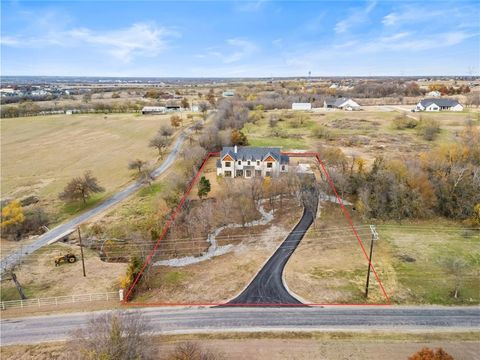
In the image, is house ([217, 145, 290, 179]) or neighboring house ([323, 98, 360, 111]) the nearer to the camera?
house ([217, 145, 290, 179])

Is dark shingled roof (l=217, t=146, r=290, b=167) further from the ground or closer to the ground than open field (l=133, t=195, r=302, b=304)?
further from the ground

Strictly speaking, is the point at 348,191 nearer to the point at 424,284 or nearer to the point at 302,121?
the point at 424,284

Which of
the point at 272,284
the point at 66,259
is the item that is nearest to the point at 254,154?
the point at 272,284

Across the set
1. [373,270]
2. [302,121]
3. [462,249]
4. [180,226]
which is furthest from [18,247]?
[302,121]

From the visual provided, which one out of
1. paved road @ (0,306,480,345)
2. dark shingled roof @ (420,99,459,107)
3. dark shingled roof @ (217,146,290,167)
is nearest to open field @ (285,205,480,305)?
paved road @ (0,306,480,345)

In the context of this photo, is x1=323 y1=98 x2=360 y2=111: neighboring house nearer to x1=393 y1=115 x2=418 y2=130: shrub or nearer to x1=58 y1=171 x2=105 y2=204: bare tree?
x1=393 y1=115 x2=418 y2=130: shrub

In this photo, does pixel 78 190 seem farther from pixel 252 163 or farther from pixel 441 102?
pixel 441 102
